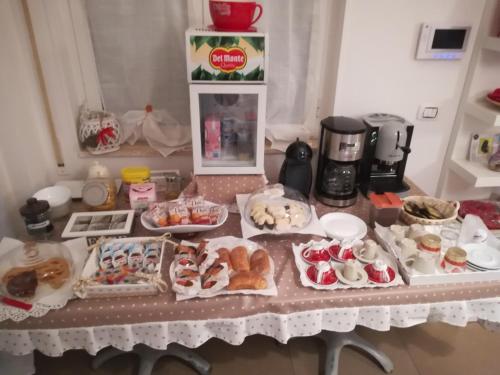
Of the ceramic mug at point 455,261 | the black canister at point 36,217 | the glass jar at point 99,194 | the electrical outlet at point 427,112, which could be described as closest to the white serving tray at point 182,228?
the glass jar at point 99,194

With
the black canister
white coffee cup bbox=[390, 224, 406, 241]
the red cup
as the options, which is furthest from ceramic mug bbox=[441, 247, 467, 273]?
the black canister

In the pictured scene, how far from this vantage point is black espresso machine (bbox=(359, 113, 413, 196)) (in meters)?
1.52

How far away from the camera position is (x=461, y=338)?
169cm

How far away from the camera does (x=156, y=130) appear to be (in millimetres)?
1688

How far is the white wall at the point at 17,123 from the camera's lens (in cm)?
141

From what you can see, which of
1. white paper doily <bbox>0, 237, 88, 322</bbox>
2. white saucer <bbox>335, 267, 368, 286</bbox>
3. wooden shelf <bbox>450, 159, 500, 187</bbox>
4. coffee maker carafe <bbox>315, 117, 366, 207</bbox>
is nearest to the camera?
white paper doily <bbox>0, 237, 88, 322</bbox>

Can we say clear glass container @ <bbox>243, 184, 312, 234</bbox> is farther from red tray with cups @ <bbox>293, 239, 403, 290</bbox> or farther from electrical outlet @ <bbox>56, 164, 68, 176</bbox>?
electrical outlet @ <bbox>56, 164, 68, 176</bbox>

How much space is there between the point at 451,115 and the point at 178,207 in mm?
1313

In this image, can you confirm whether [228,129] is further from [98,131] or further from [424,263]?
[424,263]

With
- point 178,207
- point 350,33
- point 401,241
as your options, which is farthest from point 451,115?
point 178,207

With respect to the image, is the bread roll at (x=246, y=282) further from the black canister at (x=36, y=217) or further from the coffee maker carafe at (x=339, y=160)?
the black canister at (x=36, y=217)

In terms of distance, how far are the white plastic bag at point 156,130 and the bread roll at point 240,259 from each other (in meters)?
0.66

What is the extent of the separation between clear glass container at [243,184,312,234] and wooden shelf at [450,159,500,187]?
813 mm

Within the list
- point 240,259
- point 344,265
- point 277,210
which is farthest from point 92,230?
point 344,265
